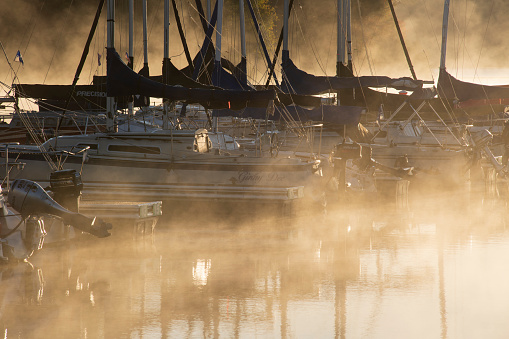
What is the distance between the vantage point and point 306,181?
17344mm

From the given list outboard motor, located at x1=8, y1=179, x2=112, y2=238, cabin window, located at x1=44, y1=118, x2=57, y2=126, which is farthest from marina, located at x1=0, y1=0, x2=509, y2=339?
cabin window, located at x1=44, y1=118, x2=57, y2=126

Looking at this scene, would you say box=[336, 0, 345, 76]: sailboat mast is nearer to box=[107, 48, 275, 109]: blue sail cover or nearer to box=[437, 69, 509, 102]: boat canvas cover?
box=[437, 69, 509, 102]: boat canvas cover

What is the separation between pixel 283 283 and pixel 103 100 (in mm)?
16489

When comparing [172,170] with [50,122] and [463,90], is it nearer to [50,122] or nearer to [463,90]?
[463,90]

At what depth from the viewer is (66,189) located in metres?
12.5

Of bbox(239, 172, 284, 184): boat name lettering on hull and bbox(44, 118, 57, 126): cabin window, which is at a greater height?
bbox(44, 118, 57, 126): cabin window

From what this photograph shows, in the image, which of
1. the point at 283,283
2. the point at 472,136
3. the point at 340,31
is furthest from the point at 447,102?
the point at 283,283

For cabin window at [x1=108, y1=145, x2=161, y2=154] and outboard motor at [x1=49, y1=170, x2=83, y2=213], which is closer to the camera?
outboard motor at [x1=49, y1=170, x2=83, y2=213]

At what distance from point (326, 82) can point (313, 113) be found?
2.45 metres

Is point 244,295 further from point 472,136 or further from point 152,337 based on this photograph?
point 472,136

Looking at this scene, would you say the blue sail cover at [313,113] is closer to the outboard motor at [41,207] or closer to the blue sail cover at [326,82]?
the blue sail cover at [326,82]

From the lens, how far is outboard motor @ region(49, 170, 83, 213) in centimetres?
1245

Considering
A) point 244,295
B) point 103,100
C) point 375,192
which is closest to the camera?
point 244,295

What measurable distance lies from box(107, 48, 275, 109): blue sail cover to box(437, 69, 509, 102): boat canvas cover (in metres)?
10.7
